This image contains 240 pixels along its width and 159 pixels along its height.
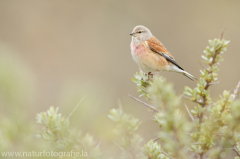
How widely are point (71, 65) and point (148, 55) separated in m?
3.48

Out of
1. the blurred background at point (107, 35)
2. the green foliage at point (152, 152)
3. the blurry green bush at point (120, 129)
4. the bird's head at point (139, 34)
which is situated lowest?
the blurry green bush at point (120, 129)

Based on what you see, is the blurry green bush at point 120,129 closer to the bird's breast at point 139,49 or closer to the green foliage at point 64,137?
the green foliage at point 64,137

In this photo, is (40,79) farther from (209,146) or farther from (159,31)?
(209,146)

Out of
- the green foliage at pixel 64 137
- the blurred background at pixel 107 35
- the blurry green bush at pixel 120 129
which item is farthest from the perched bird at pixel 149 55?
A: the green foliage at pixel 64 137

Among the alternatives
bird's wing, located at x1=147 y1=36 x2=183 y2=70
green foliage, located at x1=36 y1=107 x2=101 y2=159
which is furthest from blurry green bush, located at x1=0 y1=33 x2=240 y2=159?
bird's wing, located at x1=147 y1=36 x2=183 y2=70

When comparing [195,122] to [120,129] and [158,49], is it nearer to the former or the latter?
[120,129]

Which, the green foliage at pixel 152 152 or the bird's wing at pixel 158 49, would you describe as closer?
the green foliage at pixel 152 152

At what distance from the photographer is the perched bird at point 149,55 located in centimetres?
446

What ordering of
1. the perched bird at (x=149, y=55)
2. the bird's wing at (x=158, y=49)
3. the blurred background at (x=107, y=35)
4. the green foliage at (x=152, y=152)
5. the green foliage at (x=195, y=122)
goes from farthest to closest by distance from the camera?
the blurred background at (x=107, y=35)
the bird's wing at (x=158, y=49)
the perched bird at (x=149, y=55)
the green foliage at (x=152, y=152)
the green foliage at (x=195, y=122)

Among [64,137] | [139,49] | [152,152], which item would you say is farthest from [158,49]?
[64,137]

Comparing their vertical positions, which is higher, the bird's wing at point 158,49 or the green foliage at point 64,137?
the bird's wing at point 158,49

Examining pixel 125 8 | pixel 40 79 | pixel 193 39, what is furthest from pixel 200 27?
pixel 40 79

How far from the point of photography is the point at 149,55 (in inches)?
177

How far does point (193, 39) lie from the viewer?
23.6ft
